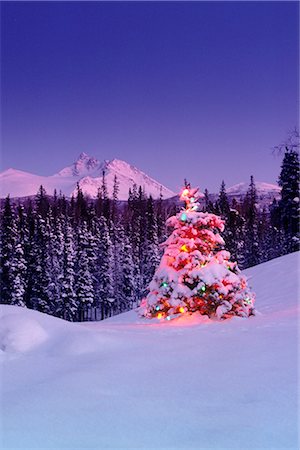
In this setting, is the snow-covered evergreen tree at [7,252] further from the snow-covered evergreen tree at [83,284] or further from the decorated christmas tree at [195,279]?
the decorated christmas tree at [195,279]

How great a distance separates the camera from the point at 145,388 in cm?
474

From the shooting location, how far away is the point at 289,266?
80.1 feet

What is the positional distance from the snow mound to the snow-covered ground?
0.05 feet

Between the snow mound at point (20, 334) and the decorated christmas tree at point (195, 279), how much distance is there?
16.6 feet

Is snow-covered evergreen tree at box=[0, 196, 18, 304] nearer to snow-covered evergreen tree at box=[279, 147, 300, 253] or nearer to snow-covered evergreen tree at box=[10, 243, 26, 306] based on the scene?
snow-covered evergreen tree at box=[10, 243, 26, 306]

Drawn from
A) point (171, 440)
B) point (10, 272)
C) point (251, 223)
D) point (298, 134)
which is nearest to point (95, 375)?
point (171, 440)

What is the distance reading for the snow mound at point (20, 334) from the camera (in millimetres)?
6688

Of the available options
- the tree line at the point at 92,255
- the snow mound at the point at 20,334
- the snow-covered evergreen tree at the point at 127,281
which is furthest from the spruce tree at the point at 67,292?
the snow mound at the point at 20,334

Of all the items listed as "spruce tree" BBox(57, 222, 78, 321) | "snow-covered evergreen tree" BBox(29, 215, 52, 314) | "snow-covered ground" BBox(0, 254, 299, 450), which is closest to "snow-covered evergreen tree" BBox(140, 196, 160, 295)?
"spruce tree" BBox(57, 222, 78, 321)

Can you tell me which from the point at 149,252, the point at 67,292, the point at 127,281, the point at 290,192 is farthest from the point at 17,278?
the point at 290,192

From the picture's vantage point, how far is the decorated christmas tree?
37.2 ft

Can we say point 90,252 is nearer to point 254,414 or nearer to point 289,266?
point 289,266

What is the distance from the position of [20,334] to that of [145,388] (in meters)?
3.03

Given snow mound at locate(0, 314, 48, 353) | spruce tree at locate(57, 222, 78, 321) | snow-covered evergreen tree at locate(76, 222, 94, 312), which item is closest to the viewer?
snow mound at locate(0, 314, 48, 353)
